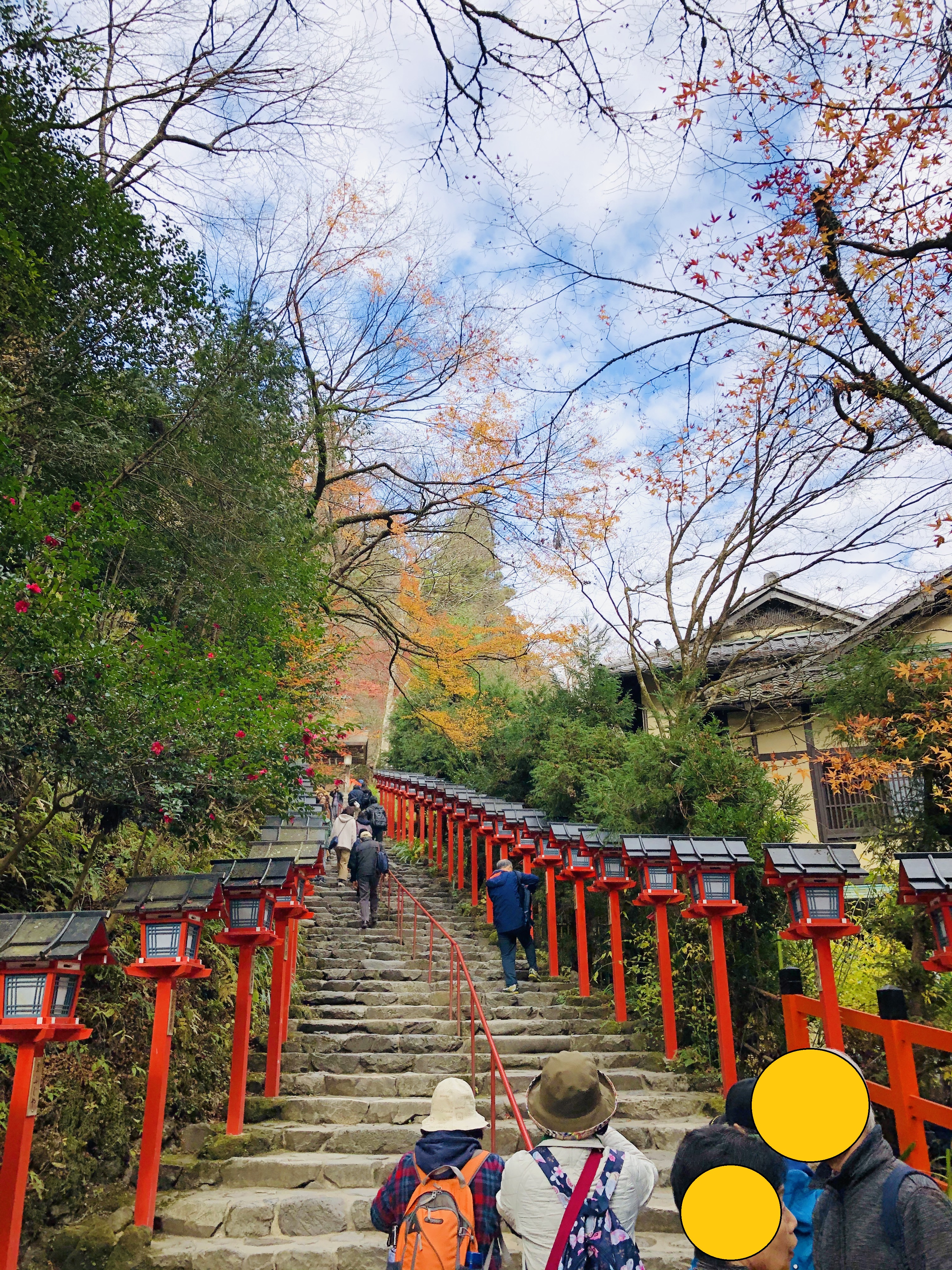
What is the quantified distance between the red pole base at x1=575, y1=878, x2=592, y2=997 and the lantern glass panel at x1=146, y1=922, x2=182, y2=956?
5.95 m

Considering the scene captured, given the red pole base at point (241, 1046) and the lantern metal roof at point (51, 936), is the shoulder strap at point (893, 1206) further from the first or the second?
the red pole base at point (241, 1046)

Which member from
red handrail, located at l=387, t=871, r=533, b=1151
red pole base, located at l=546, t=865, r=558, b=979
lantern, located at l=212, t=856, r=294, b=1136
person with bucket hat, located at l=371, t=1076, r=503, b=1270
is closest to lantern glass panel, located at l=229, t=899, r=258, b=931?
lantern, located at l=212, t=856, r=294, b=1136

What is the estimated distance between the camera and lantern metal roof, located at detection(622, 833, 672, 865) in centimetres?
858

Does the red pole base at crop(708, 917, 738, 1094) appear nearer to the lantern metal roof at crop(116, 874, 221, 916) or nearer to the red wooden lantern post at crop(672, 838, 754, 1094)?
the red wooden lantern post at crop(672, 838, 754, 1094)

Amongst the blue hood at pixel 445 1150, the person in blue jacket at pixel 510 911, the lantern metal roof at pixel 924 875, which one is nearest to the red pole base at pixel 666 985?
the person in blue jacket at pixel 510 911

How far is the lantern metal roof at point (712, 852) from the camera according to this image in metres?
7.81

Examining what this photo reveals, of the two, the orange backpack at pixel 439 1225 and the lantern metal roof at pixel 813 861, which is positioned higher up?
the lantern metal roof at pixel 813 861

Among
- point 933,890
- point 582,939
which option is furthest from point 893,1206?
point 582,939

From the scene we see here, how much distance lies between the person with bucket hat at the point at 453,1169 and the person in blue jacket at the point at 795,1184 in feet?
2.77

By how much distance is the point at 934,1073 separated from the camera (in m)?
7.12

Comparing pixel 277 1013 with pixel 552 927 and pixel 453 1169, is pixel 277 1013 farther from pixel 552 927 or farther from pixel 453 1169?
pixel 453 1169

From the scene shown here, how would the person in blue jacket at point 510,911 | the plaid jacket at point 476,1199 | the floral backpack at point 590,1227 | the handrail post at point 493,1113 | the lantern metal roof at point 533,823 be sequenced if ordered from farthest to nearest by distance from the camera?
the lantern metal roof at point 533,823, the person in blue jacket at point 510,911, the handrail post at point 493,1113, the plaid jacket at point 476,1199, the floral backpack at point 590,1227

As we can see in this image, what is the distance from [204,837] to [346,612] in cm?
962

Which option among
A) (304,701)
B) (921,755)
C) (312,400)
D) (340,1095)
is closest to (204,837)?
(340,1095)
